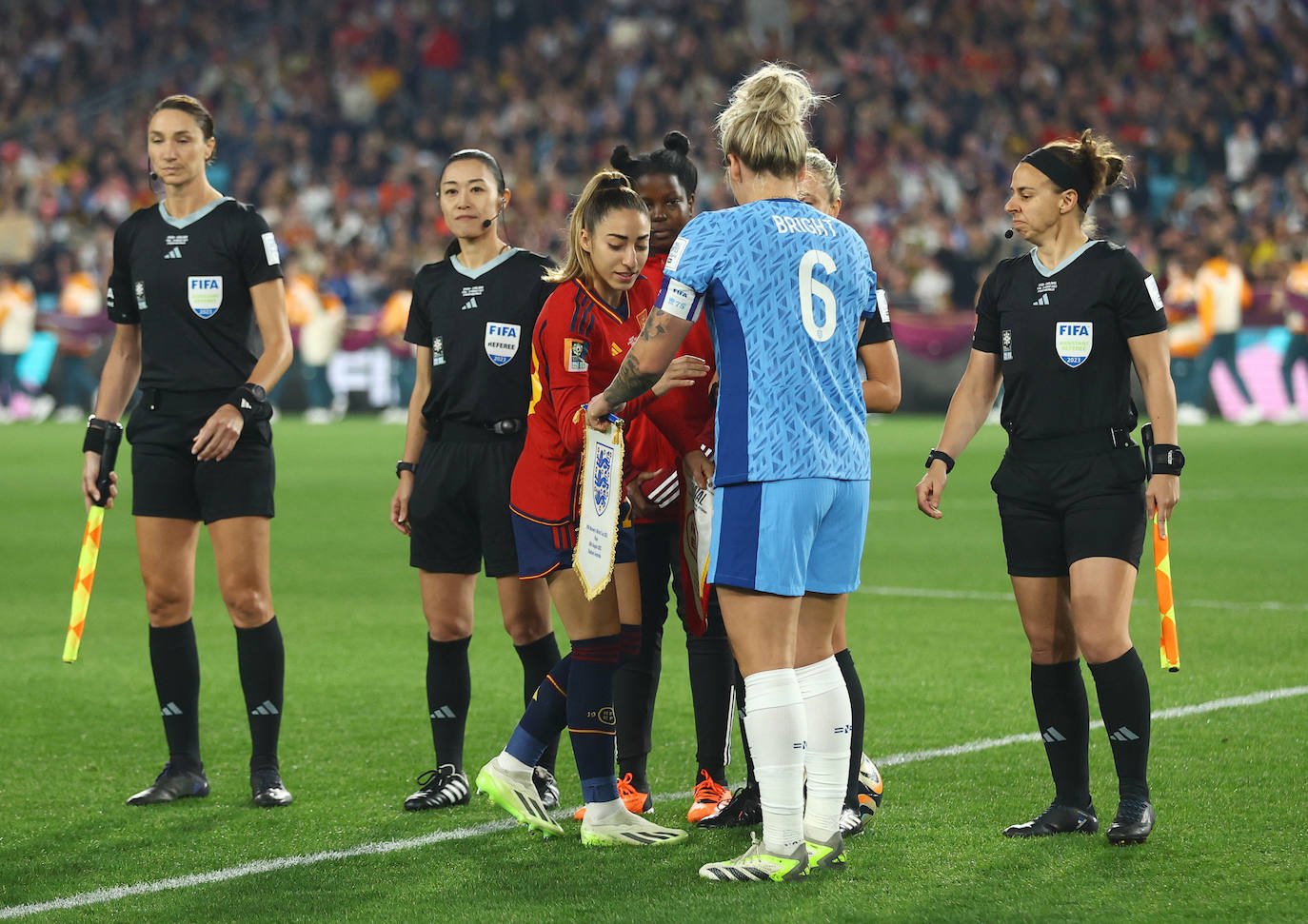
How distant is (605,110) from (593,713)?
2588cm

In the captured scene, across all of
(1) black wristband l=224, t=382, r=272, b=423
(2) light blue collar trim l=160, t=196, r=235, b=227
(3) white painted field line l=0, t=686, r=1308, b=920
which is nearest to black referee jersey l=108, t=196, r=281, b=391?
(2) light blue collar trim l=160, t=196, r=235, b=227

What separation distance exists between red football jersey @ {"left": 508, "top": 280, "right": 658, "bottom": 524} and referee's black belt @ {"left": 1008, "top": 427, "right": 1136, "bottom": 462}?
1.09 meters

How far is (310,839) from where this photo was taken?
4695mm

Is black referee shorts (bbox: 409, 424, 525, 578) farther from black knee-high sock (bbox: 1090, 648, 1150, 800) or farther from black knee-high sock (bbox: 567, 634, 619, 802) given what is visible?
black knee-high sock (bbox: 1090, 648, 1150, 800)

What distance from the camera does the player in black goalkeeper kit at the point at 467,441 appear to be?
17.0ft

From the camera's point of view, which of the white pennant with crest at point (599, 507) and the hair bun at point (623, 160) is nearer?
the white pennant with crest at point (599, 507)

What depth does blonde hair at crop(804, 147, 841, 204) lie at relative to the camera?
4934 mm

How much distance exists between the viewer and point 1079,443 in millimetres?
4625

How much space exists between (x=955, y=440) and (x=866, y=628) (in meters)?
3.36

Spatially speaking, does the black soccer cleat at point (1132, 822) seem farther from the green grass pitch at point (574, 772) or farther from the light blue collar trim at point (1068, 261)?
the light blue collar trim at point (1068, 261)

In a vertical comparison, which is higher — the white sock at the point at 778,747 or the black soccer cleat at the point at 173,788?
the white sock at the point at 778,747

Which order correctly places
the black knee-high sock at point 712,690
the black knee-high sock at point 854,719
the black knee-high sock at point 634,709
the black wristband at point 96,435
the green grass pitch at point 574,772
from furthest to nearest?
the black wristband at point 96,435, the black knee-high sock at point 634,709, the black knee-high sock at point 712,690, the black knee-high sock at point 854,719, the green grass pitch at point 574,772

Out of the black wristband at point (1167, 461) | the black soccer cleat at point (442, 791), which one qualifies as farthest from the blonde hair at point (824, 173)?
the black soccer cleat at point (442, 791)

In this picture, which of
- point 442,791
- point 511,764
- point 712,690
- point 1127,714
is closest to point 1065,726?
point 1127,714
